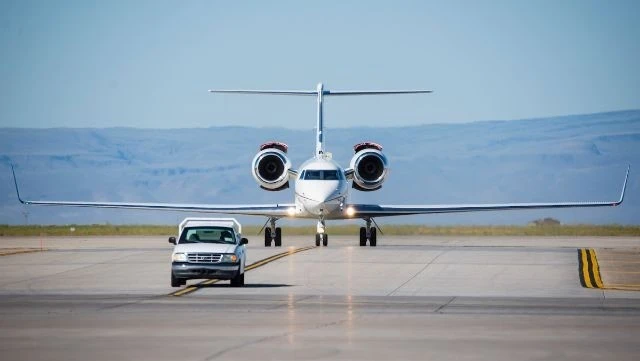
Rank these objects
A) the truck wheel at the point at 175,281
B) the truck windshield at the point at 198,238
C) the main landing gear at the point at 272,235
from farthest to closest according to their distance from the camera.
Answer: the main landing gear at the point at 272,235 → the truck windshield at the point at 198,238 → the truck wheel at the point at 175,281

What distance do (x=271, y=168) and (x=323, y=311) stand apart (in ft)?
109

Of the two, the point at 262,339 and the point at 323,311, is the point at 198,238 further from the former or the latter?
the point at 262,339

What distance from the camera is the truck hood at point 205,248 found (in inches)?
1342

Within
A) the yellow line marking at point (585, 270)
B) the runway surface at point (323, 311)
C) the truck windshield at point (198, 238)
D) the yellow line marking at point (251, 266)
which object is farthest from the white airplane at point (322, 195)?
the truck windshield at point (198, 238)

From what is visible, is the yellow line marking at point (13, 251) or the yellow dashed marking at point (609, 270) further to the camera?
the yellow line marking at point (13, 251)

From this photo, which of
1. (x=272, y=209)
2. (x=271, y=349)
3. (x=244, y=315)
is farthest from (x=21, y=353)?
(x=272, y=209)

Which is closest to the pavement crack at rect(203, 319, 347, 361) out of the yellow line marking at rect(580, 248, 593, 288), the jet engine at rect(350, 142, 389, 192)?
the yellow line marking at rect(580, 248, 593, 288)

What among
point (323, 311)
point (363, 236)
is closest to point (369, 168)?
point (363, 236)

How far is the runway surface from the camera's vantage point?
68.8ft

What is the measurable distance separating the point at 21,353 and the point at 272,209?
3822cm

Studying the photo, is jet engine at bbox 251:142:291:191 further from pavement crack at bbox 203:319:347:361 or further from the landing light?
pavement crack at bbox 203:319:347:361

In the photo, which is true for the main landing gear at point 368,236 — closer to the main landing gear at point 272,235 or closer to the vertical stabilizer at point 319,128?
the main landing gear at point 272,235

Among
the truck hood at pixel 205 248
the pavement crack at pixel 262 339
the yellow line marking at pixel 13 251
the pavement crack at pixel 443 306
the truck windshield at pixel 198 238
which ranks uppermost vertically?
the truck windshield at pixel 198 238

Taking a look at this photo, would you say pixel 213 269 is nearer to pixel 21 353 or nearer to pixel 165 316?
pixel 165 316
